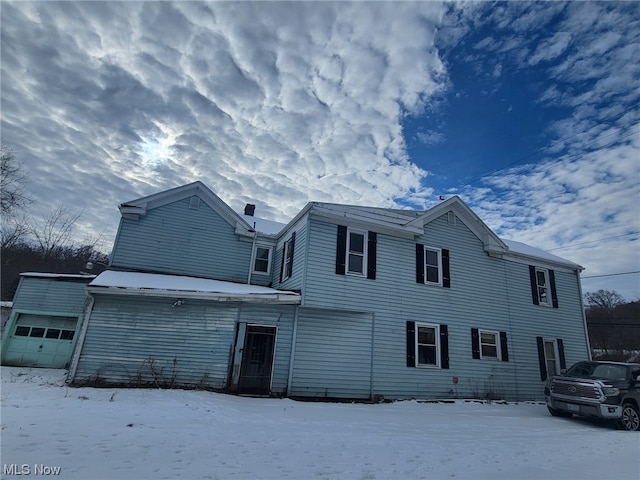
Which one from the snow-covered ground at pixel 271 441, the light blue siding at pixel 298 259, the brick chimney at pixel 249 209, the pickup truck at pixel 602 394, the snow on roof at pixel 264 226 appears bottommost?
the snow-covered ground at pixel 271 441

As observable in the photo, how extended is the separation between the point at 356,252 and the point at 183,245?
7.69m

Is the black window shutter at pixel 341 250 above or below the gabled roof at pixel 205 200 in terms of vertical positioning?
below

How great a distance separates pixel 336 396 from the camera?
473 inches

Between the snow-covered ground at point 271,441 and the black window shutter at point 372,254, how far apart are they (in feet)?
15.4

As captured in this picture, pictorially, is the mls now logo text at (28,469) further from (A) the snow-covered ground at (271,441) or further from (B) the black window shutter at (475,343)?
(B) the black window shutter at (475,343)

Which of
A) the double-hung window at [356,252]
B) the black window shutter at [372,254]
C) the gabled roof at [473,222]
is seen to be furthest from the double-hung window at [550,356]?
the double-hung window at [356,252]

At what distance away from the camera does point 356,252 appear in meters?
13.3

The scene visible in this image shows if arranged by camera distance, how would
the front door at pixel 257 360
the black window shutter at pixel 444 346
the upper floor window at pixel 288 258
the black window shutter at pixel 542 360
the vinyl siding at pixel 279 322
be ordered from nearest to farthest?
the vinyl siding at pixel 279 322
the front door at pixel 257 360
the black window shutter at pixel 444 346
the upper floor window at pixel 288 258
the black window shutter at pixel 542 360

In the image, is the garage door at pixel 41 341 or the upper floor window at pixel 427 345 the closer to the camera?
the upper floor window at pixel 427 345

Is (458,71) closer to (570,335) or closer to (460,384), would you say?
(460,384)

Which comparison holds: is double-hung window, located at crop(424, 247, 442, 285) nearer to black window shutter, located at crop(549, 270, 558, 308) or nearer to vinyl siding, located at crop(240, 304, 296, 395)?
vinyl siding, located at crop(240, 304, 296, 395)

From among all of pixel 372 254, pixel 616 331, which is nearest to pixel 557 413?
pixel 372 254

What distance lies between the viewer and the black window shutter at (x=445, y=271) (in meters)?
14.8

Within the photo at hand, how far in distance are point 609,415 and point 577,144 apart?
10.3 m
